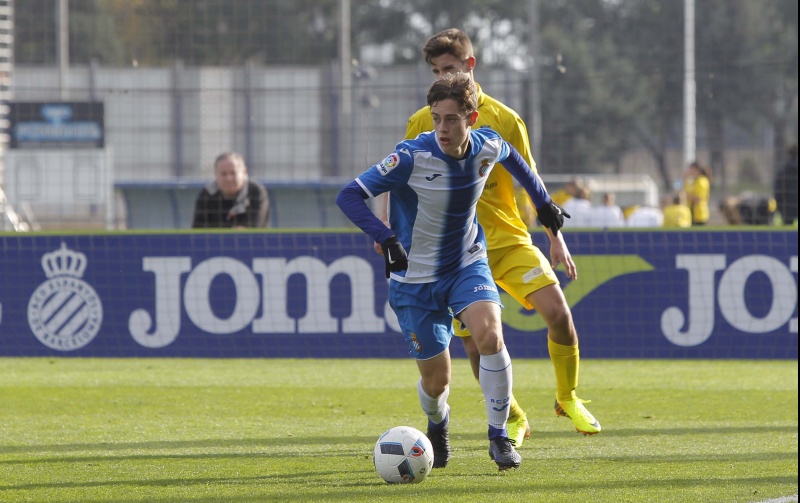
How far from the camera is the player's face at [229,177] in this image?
36.2 feet

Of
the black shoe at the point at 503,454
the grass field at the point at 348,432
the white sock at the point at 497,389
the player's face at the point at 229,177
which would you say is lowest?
the grass field at the point at 348,432

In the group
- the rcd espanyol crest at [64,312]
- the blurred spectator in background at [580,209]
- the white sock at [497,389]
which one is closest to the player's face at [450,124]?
the white sock at [497,389]

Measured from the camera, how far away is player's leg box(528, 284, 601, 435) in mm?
6168

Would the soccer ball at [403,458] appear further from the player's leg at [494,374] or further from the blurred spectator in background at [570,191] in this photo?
the blurred spectator in background at [570,191]

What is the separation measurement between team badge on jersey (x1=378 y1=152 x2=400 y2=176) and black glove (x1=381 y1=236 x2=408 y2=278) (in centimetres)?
37

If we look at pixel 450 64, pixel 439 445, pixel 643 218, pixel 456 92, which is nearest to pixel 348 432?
pixel 439 445

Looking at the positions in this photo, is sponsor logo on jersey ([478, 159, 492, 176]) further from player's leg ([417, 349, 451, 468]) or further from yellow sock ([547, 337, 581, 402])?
yellow sock ([547, 337, 581, 402])

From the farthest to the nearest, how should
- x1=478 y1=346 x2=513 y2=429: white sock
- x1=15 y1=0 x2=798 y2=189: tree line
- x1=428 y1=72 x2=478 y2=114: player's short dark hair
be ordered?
1. x1=15 y1=0 x2=798 y2=189: tree line
2. x1=478 y1=346 x2=513 y2=429: white sock
3. x1=428 y1=72 x2=478 y2=114: player's short dark hair

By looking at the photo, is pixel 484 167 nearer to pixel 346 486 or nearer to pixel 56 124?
pixel 346 486

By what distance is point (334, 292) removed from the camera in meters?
10.9

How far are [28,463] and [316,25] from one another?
19.6 meters

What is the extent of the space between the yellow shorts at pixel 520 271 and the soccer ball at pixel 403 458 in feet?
3.19

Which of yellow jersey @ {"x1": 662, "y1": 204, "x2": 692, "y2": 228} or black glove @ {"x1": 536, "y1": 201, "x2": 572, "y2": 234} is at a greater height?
black glove @ {"x1": 536, "y1": 201, "x2": 572, "y2": 234}

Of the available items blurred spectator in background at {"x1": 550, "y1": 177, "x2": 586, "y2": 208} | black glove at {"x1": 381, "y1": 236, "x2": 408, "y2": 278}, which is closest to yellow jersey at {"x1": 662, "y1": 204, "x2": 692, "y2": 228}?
blurred spectator in background at {"x1": 550, "y1": 177, "x2": 586, "y2": 208}
